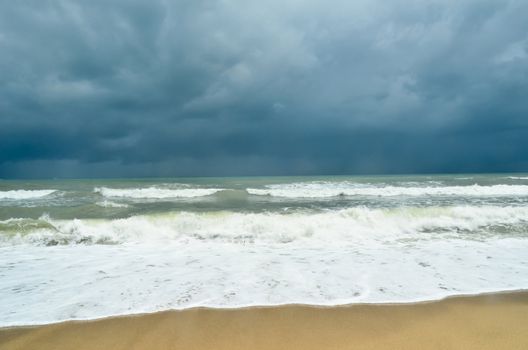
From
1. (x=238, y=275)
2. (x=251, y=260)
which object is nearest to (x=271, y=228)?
(x=251, y=260)

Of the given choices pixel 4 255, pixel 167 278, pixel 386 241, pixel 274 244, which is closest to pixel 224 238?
pixel 274 244

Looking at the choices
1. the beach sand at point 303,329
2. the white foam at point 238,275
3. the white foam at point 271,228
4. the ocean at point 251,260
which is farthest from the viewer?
Result: the white foam at point 271,228

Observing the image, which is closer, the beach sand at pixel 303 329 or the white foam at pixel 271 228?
the beach sand at pixel 303 329

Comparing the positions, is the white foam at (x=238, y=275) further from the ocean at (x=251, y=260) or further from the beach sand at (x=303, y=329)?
the beach sand at (x=303, y=329)

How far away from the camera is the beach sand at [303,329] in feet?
8.82

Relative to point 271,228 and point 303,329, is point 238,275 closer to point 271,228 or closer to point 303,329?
Answer: point 303,329

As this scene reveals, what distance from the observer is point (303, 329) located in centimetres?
294

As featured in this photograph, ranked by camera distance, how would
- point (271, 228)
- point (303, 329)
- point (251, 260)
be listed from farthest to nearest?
point (271, 228), point (251, 260), point (303, 329)

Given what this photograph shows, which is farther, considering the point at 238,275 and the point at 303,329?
the point at 238,275

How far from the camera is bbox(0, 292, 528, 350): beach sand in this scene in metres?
2.69

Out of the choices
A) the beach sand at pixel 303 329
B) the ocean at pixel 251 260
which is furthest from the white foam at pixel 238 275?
the beach sand at pixel 303 329

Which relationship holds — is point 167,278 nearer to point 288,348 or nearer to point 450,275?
point 288,348

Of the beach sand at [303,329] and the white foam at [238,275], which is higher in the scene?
the beach sand at [303,329]

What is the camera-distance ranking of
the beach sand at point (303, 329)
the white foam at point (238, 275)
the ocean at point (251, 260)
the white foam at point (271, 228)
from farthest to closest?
the white foam at point (271, 228)
the ocean at point (251, 260)
the white foam at point (238, 275)
the beach sand at point (303, 329)
